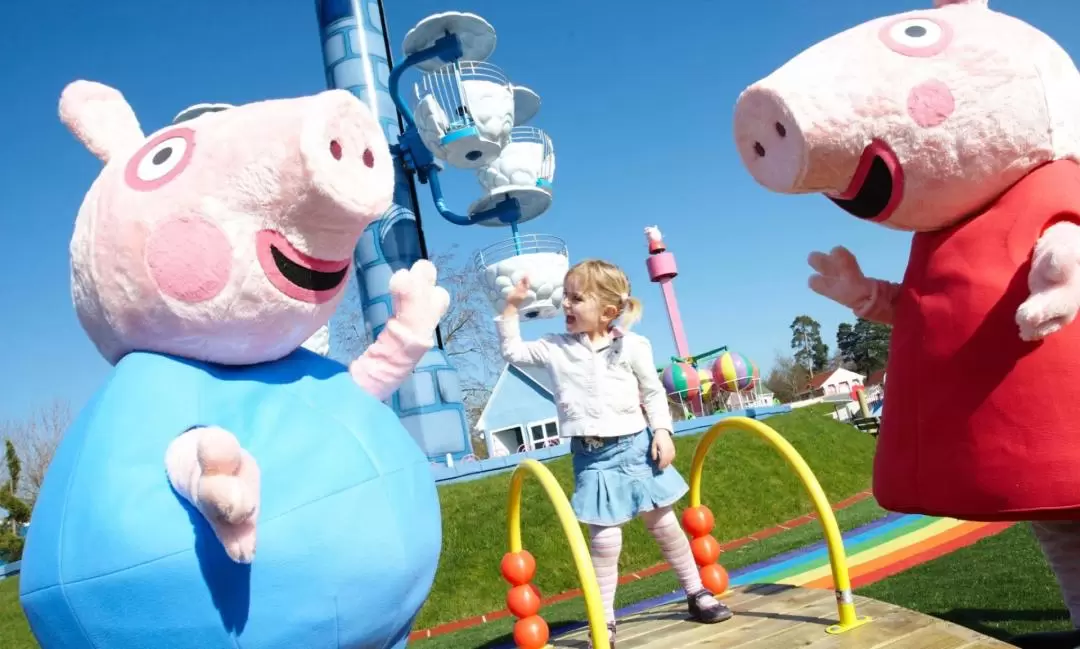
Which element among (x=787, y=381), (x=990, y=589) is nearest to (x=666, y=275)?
(x=990, y=589)

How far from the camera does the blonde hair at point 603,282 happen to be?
342 centimetres

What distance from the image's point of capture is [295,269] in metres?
2.44

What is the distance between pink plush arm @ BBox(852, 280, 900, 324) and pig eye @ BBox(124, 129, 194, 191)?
2294 mm

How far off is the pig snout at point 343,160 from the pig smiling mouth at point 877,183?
146cm

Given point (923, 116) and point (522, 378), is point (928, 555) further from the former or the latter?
point (522, 378)

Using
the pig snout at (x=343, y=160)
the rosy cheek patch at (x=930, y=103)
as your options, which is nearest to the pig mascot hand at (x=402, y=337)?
the pig snout at (x=343, y=160)

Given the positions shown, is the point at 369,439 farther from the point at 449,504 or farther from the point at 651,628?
the point at 449,504

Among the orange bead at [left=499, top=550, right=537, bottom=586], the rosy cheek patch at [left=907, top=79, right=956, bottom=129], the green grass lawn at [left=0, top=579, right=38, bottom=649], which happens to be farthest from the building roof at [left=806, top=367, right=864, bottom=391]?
the rosy cheek patch at [left=907, top=79, right=956, bottom=129]

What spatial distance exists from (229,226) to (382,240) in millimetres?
7489

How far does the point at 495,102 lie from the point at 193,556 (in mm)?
8326

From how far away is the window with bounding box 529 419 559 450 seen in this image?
49.0ft

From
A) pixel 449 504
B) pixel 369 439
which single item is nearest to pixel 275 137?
pixel 369 439

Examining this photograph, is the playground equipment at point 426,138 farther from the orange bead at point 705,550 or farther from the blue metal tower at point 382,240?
the orange bead at point 705,550

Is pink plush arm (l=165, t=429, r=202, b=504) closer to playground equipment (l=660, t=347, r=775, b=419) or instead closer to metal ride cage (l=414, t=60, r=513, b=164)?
metal ride cage (l=414, t=60, r=513, b=164)
